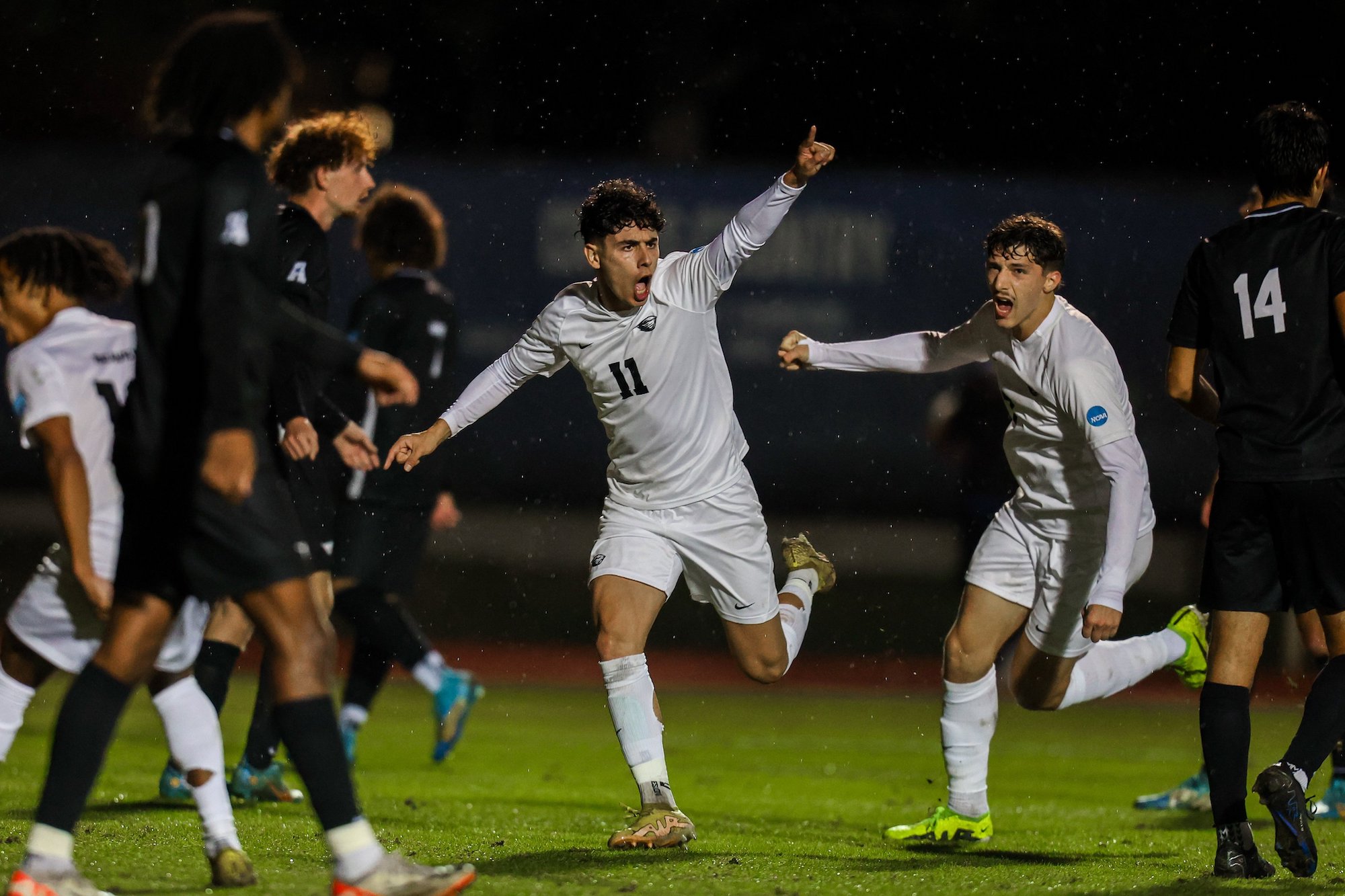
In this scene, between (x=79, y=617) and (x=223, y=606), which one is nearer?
(x=79, y=617)

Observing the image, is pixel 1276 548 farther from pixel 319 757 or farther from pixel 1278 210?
pixel 319 757

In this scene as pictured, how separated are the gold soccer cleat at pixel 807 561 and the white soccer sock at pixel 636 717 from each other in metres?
1.12

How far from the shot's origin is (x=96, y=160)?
12750 millimetres

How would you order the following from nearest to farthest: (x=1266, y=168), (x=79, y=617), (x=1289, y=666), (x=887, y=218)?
(x=79, y=617), (x=1266, y=168), (x=1289, y=666), (x=887, y=218)

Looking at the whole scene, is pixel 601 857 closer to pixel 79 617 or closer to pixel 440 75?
pixel 79 617

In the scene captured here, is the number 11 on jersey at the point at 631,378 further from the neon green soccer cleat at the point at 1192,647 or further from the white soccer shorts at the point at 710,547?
the neon green soccer cleat at the point at 1192,647

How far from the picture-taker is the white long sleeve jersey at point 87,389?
3.44m

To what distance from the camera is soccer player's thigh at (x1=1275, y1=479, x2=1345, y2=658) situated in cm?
374

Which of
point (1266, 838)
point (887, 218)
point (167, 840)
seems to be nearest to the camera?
point (167, 840)

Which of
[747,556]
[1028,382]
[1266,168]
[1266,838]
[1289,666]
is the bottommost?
[1289,666]

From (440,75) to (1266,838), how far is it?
13527mm

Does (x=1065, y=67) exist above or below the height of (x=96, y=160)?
above

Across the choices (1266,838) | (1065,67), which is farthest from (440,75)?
(1266,838)

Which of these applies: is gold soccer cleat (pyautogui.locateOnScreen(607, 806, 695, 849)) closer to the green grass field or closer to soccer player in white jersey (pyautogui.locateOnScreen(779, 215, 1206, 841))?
the green grass field
